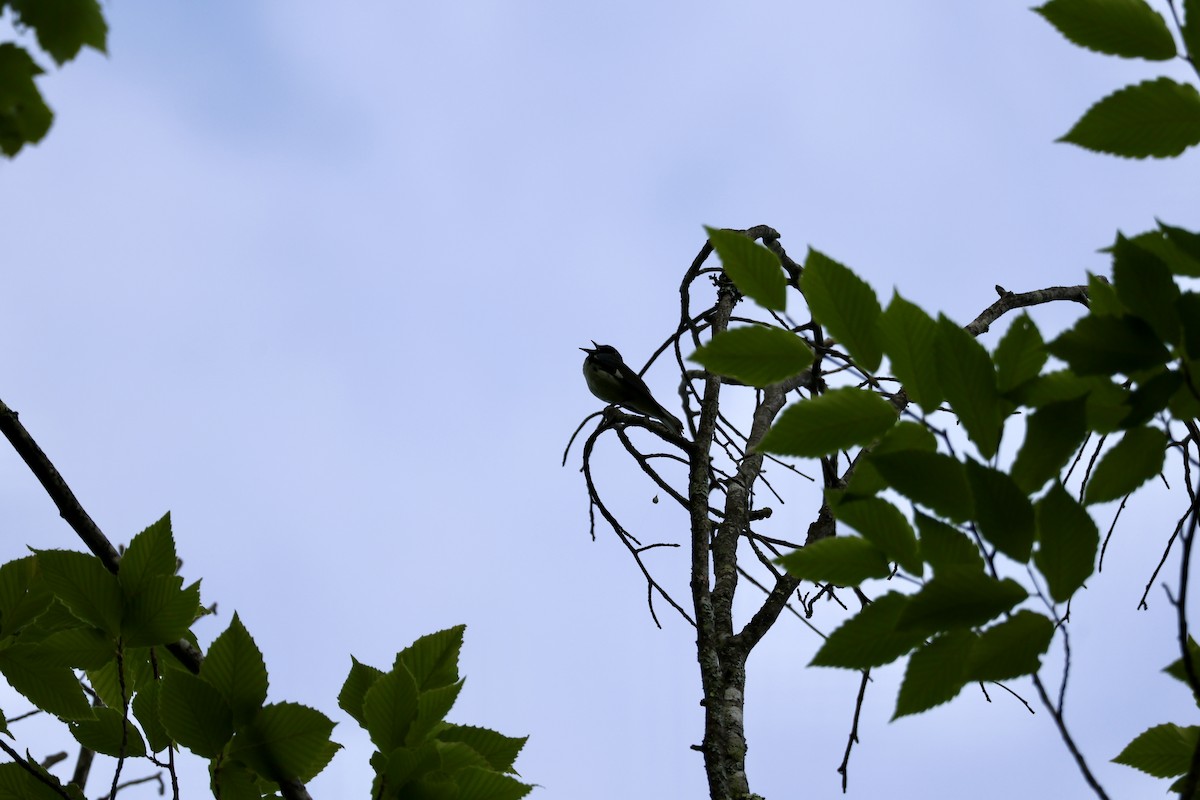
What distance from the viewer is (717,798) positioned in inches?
100

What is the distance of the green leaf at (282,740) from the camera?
5.79 feet

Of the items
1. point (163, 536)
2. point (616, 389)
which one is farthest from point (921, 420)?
point (616, 389)

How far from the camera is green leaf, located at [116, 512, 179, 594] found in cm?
186

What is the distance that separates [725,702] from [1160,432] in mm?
1459

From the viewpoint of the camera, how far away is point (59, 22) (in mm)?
1132

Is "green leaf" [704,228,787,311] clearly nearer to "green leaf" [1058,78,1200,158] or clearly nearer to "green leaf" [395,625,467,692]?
"green leaf" [1058,78,1200,158]

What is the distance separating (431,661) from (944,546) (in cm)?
99

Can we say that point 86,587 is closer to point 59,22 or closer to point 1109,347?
point 59,22

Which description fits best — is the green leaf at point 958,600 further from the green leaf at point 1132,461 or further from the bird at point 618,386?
the bird at point 618,386

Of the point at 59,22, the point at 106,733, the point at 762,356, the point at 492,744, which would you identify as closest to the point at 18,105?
the point at 59,22

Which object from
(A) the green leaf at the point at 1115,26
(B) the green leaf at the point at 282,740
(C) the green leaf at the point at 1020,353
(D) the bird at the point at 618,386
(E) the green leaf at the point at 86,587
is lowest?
(B) the green leaf at the point at 282,740

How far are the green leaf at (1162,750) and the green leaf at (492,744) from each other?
108 centimetres

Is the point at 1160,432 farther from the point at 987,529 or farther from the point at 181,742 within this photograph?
the point at 181,742

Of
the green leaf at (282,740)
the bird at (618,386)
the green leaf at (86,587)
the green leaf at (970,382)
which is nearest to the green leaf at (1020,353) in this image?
the green leaf at (970,382)
